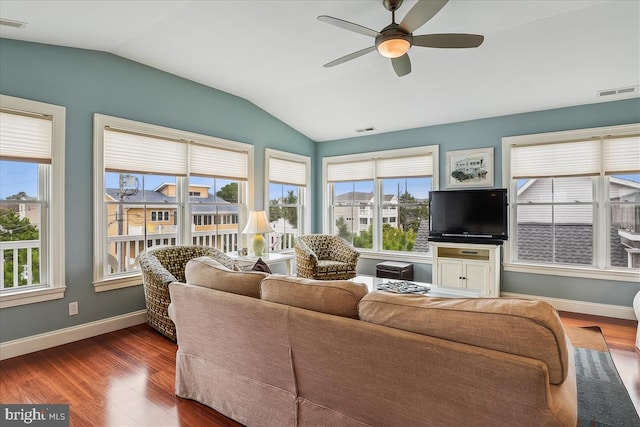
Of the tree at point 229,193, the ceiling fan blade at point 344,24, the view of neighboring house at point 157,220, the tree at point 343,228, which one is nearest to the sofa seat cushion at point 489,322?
the ceiling fan blade at point 344,24

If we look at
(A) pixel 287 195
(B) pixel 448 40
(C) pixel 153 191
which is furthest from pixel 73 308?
(B) pixel 448 40

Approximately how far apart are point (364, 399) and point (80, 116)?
3.61m

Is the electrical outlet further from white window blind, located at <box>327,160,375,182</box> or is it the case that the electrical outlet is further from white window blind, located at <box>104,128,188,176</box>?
white window blind, located at <box>327,160,375,182</box>

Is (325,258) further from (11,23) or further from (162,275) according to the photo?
(11,23)

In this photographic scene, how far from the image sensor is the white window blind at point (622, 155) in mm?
3889

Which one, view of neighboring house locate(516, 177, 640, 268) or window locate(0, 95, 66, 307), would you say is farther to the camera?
view of neighboring house locate(516, 177, 640, 268)

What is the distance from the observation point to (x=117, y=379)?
101 inches

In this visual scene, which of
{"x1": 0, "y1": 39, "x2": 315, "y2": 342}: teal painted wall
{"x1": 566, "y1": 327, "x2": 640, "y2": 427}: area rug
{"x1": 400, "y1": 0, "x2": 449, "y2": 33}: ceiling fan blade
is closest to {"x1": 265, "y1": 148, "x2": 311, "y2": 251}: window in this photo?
{"x1": 0, "y1": 39, "x2": 315, "y2": 342}: teal painted wall

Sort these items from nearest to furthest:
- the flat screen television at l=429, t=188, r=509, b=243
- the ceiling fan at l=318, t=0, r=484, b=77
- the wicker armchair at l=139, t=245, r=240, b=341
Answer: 1. the ceiling fan at l=318, t=0, r=484, b=77
2. the wicker armchair at l=139, t=245, r=240, b=341
3. the flat screen television at l=429, t=188, r=509, b=243

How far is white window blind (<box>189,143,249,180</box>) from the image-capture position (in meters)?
4.37

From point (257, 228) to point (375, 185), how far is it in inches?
90.7

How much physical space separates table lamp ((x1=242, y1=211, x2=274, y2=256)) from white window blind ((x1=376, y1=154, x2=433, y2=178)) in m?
2.23

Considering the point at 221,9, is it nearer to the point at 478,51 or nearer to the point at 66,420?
the point at 478,51

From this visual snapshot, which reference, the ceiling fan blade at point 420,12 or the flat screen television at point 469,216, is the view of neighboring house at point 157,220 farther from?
the ceiling fan blade at point 420,12
